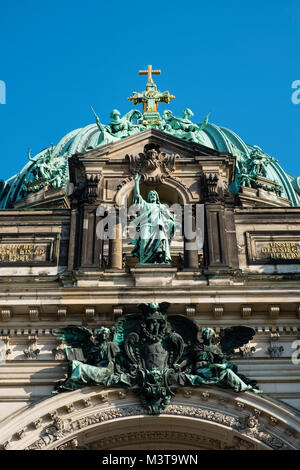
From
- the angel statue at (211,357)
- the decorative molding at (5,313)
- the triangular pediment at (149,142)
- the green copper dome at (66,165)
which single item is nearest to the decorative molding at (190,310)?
the angel statue at (211,357)

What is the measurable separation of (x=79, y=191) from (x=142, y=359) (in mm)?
4779

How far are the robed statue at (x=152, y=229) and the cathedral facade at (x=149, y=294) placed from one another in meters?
0.05

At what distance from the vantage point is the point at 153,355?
1464 cm

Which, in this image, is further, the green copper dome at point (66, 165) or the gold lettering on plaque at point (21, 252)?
the green copper dome at point (66, 165)

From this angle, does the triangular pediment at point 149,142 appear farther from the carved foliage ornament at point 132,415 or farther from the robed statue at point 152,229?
the carved foliage ornament at point 132,415

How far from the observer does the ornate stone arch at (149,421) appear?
1389 centimetres

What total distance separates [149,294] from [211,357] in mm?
1696

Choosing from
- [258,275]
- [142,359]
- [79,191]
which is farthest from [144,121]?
[142,359]

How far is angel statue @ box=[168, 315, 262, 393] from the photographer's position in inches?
561

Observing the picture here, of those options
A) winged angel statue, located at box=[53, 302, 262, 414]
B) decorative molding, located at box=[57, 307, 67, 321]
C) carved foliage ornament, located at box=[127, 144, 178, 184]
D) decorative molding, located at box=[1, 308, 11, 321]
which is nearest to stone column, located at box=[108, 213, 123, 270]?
carved foliage ornament, located at box=[127, 144, 178, 184]

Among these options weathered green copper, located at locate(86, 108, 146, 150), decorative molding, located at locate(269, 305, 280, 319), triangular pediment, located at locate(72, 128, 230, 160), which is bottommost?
decorative molding, located at locate(269, 305, 280, 319)

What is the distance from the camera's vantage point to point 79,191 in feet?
58.9

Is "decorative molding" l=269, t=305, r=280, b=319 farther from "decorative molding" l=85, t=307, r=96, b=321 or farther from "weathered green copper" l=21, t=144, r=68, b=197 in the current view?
"weathered green copper" l=21, t=144, r=68, b=197

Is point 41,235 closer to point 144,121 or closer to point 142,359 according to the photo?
point 142,359
